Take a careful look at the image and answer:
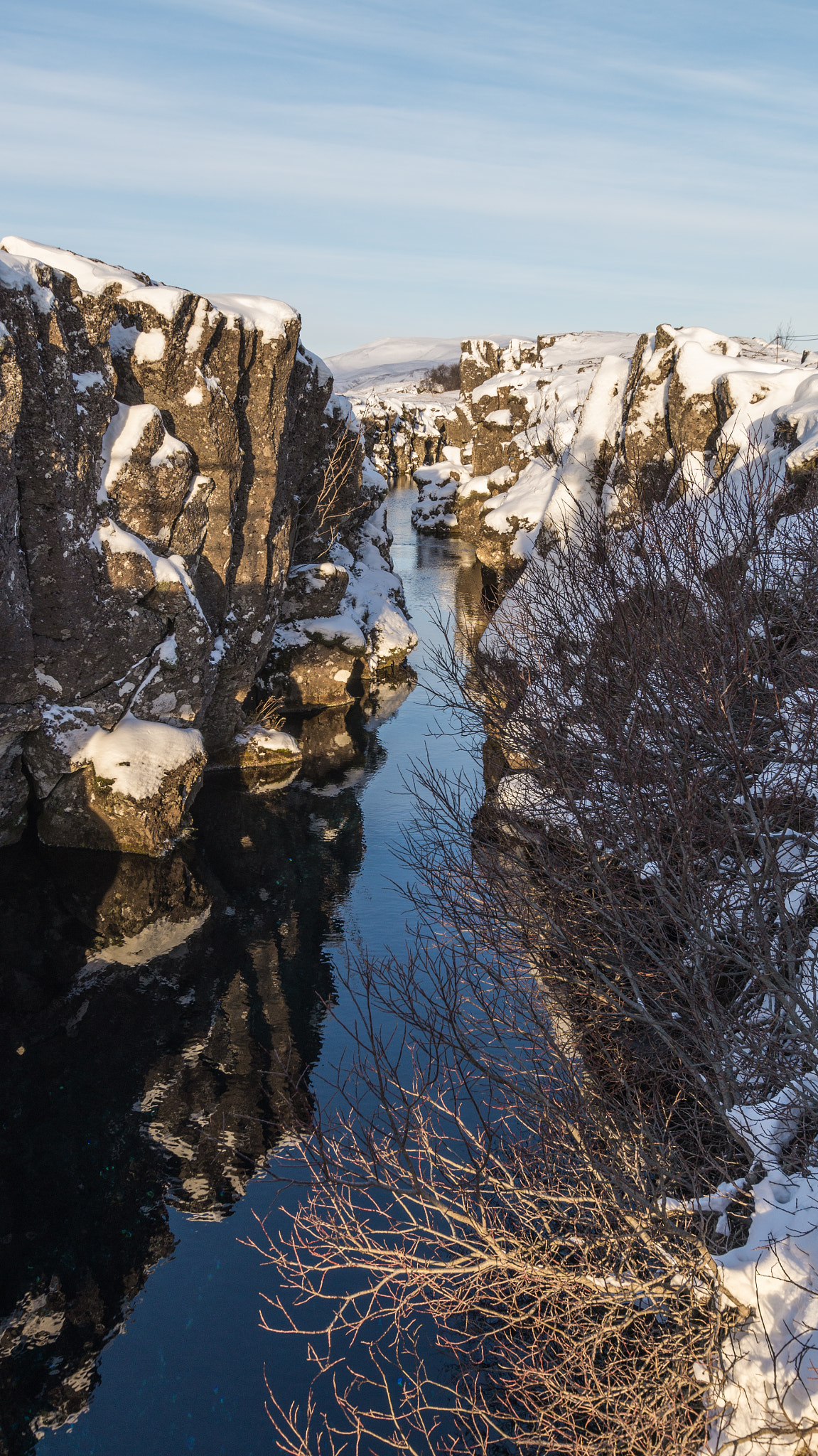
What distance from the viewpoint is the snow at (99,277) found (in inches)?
813

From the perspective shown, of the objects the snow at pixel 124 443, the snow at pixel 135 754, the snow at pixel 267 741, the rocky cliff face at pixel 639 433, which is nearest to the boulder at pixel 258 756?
the snow at pixel 267 741

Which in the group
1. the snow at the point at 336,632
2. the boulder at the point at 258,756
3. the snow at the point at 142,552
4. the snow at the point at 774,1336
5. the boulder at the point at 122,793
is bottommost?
the snow at the point at 774,1336

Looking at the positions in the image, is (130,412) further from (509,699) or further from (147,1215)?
(147,1215)

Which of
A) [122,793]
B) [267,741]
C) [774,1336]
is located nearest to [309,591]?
[267,741]

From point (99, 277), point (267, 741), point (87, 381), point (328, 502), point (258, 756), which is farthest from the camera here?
point (328, 502)

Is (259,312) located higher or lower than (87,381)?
higher

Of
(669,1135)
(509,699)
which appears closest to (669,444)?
(509,699)

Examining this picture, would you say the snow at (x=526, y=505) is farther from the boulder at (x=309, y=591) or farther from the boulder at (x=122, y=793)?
the boulder at (x=122, y=793)

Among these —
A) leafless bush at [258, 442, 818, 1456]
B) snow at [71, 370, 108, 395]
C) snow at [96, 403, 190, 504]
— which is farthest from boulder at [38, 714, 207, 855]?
snow at [71, 370, 108, 395]

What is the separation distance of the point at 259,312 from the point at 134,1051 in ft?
64.8

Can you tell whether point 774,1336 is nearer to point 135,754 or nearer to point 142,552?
point 135,754

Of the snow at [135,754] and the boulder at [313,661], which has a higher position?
the boulder at [313,661]

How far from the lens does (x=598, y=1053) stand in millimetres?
13883

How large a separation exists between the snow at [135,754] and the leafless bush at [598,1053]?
6.13 metres
